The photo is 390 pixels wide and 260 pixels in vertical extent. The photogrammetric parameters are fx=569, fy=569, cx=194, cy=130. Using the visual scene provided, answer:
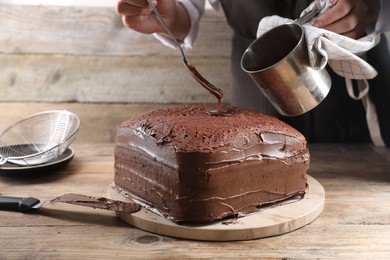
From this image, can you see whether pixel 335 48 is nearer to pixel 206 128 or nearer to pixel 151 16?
pixel 206 128

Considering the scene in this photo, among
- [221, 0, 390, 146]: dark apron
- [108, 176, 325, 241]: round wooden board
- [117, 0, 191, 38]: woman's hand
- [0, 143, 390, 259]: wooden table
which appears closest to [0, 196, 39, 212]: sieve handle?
[0, 143, 390, 259]: wooden table

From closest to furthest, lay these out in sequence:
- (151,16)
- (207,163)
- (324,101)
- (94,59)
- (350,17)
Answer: (207,163) < (350,17) < (151,16) < (324,101) < (94,59)

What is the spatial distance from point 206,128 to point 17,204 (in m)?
0.42

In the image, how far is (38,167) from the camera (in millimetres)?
1391

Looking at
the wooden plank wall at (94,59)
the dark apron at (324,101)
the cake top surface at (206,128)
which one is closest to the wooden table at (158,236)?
the cake top surface at (206,128)

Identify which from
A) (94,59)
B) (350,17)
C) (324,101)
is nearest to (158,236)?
(350,17)

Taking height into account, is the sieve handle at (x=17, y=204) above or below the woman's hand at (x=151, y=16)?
below

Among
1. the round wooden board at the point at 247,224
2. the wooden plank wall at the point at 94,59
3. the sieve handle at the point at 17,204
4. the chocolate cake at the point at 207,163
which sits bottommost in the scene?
the wooden plank wall at the point at 94,59

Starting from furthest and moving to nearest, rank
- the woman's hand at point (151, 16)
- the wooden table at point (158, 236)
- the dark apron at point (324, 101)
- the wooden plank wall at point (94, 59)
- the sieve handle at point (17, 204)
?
1. the wooden plank wall at point (94, 59)
2. the dark apron at point (324, 101)
3. the woman's hand at point (151, 16)
4. the sieve handle at point (17, 204)
5. the wooden table at point (158, 236)

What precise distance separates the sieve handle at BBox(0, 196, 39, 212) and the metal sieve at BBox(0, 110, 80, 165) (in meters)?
0.26

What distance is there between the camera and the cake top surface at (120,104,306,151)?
1090mm

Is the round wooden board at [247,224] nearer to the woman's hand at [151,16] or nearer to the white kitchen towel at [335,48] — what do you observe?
the white kitchen towel at [335,48]

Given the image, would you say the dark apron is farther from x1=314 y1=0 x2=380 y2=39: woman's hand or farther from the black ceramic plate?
the black ceramic plate

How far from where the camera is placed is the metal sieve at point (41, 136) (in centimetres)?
147
